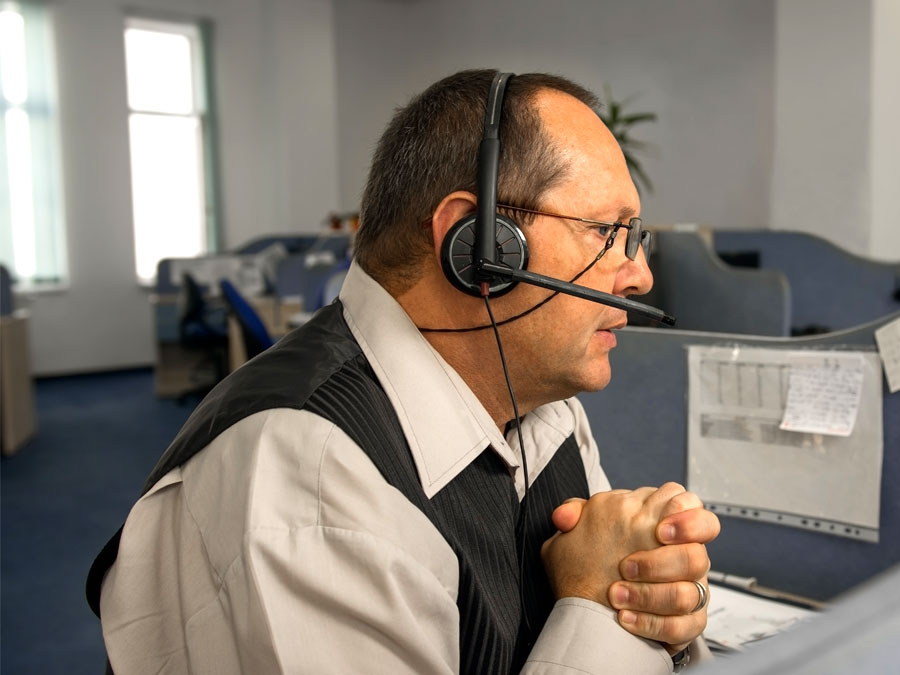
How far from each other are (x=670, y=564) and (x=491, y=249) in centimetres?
33

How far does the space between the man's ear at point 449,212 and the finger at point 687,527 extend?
1.11 feet

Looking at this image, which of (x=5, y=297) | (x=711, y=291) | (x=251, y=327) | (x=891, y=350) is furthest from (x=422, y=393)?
(x=5, y=297)

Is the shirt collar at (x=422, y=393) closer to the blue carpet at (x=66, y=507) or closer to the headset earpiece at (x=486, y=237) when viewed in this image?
the headset earpiece at (x=486, y=237)

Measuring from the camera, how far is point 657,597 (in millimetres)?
745

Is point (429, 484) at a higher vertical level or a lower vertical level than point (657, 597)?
higher

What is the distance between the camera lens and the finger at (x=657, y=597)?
741 mm

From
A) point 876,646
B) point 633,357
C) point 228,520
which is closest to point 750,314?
point 633,357

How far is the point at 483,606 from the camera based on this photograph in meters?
0.70

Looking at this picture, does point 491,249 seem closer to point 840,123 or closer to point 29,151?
point 840,123

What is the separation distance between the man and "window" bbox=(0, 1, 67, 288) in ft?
22.1

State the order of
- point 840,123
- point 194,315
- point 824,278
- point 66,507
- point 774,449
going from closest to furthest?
point 774,449 → point 824,278 → point 66,507 → point 840,123 → point 194,315

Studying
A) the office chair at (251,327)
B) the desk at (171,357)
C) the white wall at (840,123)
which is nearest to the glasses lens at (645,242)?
the office chair at (251,327)

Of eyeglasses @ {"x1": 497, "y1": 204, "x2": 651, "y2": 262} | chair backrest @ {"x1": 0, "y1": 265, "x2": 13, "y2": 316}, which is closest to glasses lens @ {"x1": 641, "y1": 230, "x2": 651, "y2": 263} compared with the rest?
eyeglasses @ {"x1": 497, "y1": 204, "x2": 651, "y2": 262}

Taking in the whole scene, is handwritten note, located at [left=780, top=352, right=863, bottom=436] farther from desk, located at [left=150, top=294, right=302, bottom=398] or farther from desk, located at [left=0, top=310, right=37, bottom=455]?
desk, located at [left=150, top=294, right=302, bottom=398]
